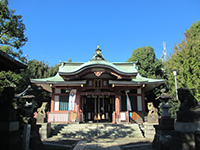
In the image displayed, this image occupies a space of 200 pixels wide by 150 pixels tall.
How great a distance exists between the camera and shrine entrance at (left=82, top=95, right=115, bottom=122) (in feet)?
52.0

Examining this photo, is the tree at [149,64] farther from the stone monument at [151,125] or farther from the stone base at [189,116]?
the stone base at [189,116]

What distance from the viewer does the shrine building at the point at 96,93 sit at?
13867 millimetres

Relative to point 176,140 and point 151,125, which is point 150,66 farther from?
point 176,140

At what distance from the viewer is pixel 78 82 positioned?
46.3 ft

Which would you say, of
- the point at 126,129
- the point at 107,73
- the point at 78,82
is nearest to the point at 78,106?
the point at 78,82

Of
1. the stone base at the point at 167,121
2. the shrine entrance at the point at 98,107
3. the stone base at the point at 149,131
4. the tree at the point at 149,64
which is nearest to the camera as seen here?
the stone base at the point at 167,121

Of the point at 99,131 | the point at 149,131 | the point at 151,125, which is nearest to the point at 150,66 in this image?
the point at 151,125

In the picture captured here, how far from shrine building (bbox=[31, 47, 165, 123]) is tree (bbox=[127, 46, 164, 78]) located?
25.9 feet

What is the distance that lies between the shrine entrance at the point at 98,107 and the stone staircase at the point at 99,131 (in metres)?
3.71

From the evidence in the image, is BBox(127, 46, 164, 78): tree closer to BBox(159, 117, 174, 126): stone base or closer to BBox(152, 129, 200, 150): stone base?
BBox(159, 117, 174, 126): stone base

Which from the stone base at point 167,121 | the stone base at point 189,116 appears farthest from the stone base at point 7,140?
the stone base at point 189,116

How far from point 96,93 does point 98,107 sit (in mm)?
2111

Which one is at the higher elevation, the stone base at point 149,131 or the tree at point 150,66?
the tree at point 150,66

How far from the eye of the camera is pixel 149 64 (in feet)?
77.4
